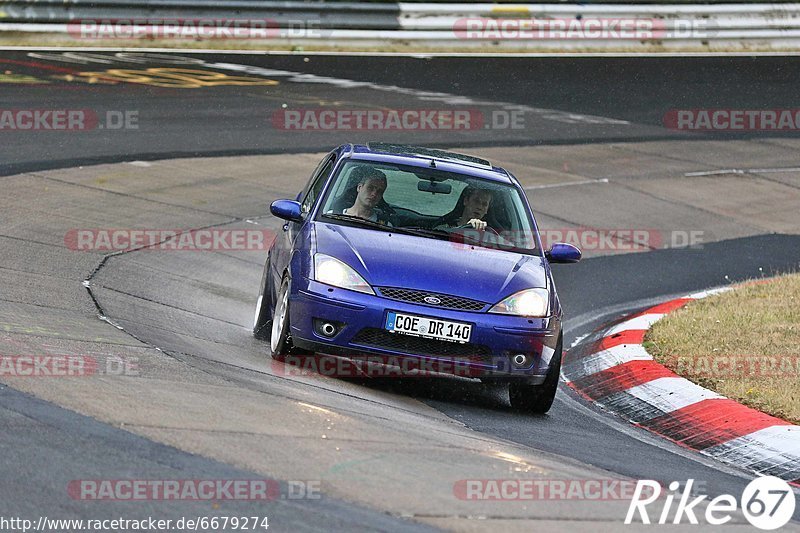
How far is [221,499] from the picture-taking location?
5.23m

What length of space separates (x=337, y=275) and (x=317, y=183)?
178 cm

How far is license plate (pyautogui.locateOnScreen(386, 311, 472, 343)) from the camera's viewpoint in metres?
7.93

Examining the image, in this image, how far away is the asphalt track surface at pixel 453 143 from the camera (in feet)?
18.5

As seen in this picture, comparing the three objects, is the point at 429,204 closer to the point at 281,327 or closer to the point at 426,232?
the point at 426,232

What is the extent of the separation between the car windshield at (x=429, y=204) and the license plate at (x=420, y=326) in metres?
1.04

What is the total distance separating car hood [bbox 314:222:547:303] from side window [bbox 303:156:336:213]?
0.62 metres

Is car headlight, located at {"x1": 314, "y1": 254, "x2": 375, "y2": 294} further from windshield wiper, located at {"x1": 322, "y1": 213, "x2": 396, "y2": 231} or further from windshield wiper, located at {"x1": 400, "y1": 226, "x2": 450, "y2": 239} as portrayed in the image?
windshield wiper, located at {"x1": 400, "y1": 226, "x2": 450, "y2": 239}

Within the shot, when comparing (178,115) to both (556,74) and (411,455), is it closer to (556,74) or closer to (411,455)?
(556,74)

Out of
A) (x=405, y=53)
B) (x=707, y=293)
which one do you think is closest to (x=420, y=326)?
(x=707, y=293)

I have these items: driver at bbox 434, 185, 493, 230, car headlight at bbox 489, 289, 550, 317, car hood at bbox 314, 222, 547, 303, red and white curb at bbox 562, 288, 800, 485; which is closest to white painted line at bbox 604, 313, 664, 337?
red and white curb at bbox 562, 288, 800, 485

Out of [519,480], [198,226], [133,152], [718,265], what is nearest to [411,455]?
[519,480]

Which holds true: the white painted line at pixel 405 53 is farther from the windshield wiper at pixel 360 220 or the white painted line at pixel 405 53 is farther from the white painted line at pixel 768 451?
the white painted line at pixel 768 451

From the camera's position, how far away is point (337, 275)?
816 centimetres

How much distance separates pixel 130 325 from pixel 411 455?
332cm
